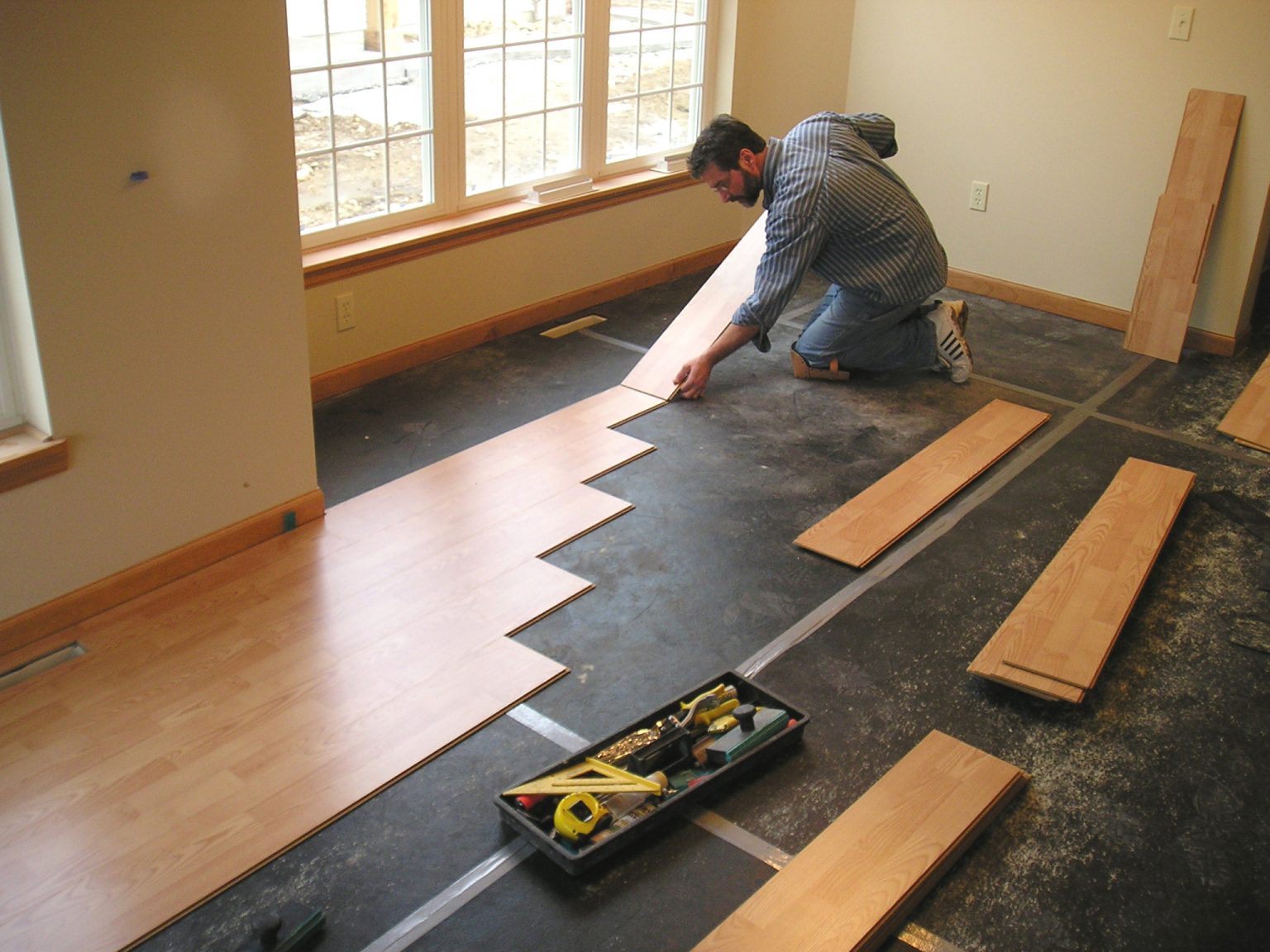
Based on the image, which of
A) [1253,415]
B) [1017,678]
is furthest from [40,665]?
[1253,415]

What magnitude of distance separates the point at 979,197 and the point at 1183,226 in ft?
3.31

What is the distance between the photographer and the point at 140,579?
3.21m

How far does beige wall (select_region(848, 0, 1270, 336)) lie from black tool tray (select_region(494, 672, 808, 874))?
359 cm

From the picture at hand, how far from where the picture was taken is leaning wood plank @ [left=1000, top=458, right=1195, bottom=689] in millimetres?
3055

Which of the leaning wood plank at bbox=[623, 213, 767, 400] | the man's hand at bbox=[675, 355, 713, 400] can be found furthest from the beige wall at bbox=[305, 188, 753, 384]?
the man's hand at bbox=[675, 355, 713, 400]

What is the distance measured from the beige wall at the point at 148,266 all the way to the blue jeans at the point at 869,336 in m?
2.21

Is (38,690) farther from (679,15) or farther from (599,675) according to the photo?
(679,15)

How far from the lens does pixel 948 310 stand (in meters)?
4.88

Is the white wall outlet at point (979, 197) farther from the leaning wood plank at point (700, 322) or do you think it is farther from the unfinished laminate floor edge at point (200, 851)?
the unfinished laminate floor edge at point (200, 851)

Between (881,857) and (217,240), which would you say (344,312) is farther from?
(881,857)

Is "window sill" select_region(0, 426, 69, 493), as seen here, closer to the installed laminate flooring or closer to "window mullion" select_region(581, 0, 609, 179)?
the installed laminate flooring

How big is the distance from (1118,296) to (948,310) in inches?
48.1

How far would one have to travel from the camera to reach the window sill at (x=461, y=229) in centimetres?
436

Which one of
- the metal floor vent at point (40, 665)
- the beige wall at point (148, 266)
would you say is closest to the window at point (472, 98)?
the beige wall at point (148, 266)
